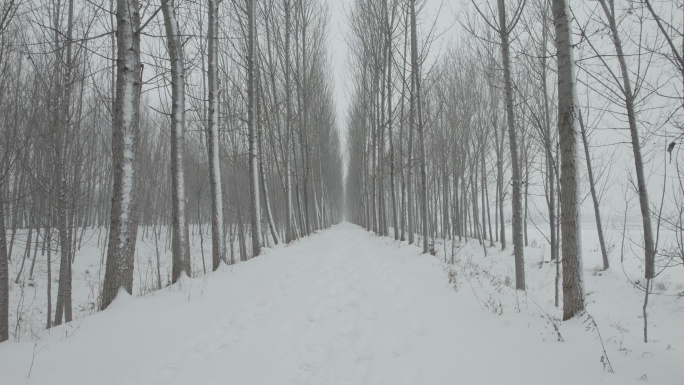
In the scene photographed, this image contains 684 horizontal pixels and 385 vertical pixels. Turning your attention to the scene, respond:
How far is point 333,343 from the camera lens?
3447 millimetres

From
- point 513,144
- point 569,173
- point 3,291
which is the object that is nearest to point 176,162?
point 3,291

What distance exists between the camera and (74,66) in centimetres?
757

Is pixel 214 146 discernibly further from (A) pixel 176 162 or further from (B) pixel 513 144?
(B) pixel 513 144

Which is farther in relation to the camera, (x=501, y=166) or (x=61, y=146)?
(x=501, y=166)

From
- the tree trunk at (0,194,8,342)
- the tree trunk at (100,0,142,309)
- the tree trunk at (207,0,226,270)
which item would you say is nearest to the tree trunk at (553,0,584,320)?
the tree trunk at (100,0,142,309)

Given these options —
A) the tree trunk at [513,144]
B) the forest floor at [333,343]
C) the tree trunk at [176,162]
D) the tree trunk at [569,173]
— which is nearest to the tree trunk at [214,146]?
the tree trunk at [176,162]

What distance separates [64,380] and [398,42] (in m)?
12.8

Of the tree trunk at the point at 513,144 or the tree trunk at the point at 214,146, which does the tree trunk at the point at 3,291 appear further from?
the tree trunk at the point at 513,144

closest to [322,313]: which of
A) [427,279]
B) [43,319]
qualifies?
[427,279]

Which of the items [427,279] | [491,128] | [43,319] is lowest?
[43,319]

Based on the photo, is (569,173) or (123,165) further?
(123,165)

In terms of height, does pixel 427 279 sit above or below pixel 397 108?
below

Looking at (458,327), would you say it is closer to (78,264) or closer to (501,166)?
(501,166)

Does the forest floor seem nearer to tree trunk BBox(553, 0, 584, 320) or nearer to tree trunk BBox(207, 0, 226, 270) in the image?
tree trunk BBox(553, 0, 584, 320)
